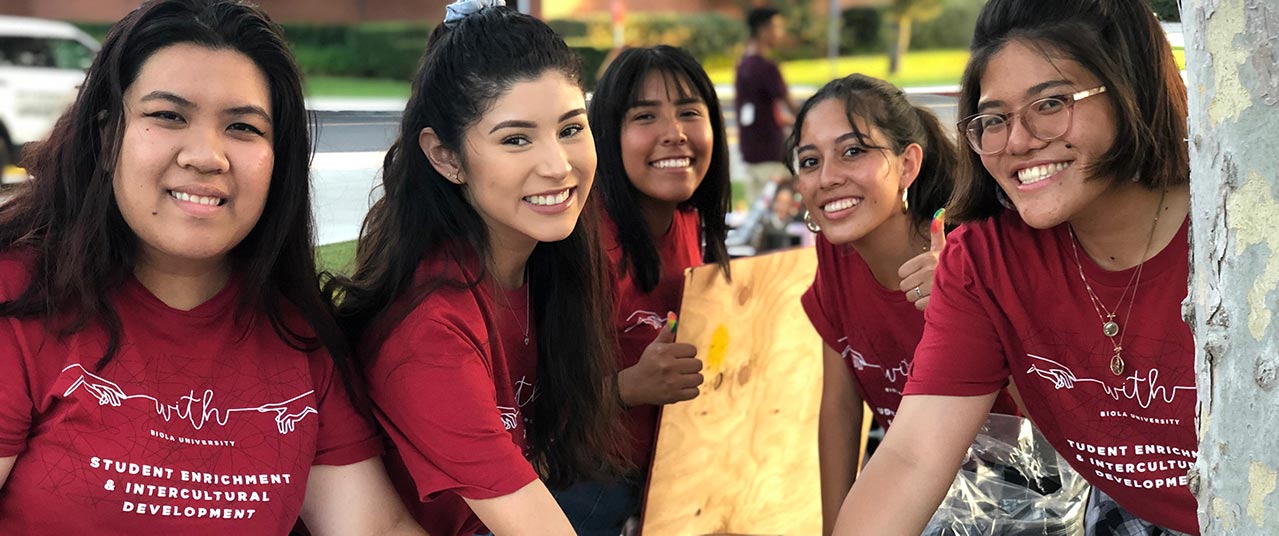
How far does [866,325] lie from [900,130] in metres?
0.43

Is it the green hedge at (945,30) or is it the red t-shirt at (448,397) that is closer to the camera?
the red t-shirt at (448,397)

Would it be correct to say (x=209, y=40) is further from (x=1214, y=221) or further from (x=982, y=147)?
(x=1214, y=221)

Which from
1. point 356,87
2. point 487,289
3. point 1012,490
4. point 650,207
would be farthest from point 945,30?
point 487,289

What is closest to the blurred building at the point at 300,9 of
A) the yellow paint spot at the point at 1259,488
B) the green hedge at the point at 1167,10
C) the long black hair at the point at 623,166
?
the long black hair at the point at 623,166

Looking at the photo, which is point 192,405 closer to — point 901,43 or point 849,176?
point 849,176

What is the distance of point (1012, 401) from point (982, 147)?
732 mm

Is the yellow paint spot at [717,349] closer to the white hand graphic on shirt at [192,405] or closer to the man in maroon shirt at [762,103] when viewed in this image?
the white hand graphic on shirt at [192,405]

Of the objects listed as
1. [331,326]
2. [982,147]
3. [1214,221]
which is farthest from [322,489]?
[1214,221]

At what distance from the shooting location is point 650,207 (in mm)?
2898

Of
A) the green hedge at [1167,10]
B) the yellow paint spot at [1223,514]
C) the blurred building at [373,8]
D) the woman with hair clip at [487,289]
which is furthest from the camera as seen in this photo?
the blurred building at [373,8]

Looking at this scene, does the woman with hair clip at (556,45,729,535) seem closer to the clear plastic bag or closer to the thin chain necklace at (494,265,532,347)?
the thin chain necklace at (494,265,532,347)

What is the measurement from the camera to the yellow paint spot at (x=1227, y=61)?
1234 mm

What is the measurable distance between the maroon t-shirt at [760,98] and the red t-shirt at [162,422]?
5.60 metres

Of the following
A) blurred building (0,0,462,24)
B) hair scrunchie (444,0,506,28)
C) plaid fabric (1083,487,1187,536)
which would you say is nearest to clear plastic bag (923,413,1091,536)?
plaid fabric (1083,487,1187,536)
